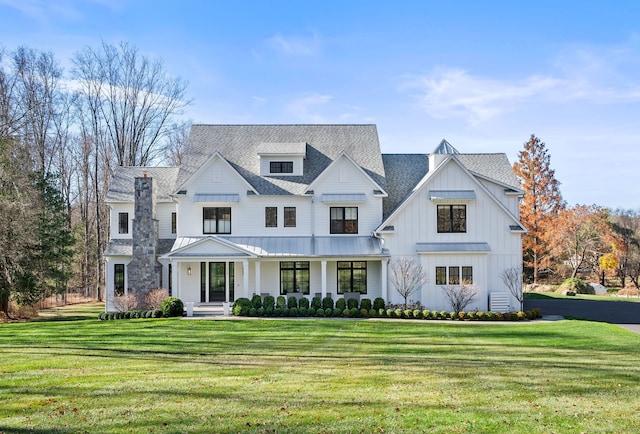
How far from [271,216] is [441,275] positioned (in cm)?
930

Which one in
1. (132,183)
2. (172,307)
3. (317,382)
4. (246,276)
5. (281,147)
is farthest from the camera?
(132,183)

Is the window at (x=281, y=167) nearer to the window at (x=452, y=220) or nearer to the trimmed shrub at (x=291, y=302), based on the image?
the trimmed shrub at (x=291, y=302)

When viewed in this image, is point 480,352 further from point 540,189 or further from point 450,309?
point 540,189

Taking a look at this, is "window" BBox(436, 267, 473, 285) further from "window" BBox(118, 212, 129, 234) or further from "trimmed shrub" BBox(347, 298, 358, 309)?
"window" BBox(118, 212, 129, 234)

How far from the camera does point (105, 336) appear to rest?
751 inches

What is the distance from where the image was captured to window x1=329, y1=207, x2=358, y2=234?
101ft

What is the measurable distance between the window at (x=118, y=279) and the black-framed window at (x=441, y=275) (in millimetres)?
16407

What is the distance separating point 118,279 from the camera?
30938 mm

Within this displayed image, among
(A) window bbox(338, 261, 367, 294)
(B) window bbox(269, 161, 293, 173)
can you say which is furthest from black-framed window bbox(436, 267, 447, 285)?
(B) window bbox(269, 161, 293, 173)

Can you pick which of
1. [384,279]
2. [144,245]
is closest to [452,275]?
[384,279]

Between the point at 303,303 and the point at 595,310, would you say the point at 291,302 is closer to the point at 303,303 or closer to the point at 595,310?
the point at 303,303

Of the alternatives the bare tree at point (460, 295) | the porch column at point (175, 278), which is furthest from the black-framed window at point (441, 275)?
the porch column at point (175, 278)

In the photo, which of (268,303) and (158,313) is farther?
(268,303)

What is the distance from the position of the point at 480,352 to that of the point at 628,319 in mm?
13193
